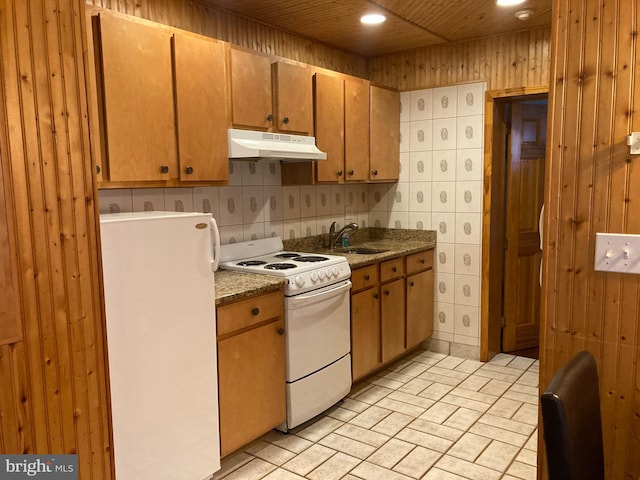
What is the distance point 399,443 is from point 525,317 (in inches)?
83.3

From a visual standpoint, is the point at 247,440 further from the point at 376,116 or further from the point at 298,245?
the point at 376,116

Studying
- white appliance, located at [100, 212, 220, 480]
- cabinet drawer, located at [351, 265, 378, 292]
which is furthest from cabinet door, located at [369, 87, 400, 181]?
white appliance, located at [100, 212, 220, 480]

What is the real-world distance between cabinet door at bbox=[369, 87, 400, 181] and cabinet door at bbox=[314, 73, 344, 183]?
1.37ft

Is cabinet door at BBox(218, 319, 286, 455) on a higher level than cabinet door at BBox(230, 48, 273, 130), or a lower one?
lower

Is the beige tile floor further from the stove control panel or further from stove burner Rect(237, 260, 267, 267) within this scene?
stove burner Rect(237, 260, 267, 267)

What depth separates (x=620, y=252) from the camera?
5.18ft

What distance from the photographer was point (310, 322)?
2953mm

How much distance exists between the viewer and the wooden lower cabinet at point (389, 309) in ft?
11.3

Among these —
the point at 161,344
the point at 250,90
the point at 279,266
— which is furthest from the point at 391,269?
the point at 161,344

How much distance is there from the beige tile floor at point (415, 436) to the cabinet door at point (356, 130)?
1.61m

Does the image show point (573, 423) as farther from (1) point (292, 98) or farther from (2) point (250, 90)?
(1) point (292, 98)

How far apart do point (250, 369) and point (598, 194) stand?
183 centimetres

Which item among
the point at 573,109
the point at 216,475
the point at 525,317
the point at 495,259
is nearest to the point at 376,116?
the point at 495,259

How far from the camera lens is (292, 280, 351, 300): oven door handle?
2861 millimetres
